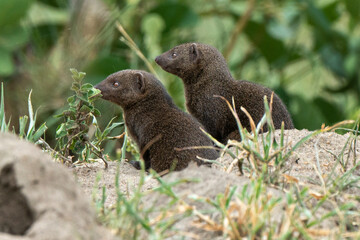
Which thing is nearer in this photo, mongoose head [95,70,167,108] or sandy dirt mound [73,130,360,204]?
sandy dirt mound [73,130,360,204]

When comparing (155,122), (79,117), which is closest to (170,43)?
(155,122)

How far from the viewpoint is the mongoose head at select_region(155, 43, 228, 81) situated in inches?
183

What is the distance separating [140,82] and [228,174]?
1.74 metres

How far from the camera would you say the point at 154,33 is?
24.3 feet

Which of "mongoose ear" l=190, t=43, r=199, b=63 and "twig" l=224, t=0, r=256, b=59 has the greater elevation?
"mongoose ear" l=190, t=43, r=199, b=63

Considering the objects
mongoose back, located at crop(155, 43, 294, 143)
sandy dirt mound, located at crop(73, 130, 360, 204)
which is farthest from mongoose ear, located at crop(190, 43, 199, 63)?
sandy dirt mound, located at crop(73, 130, 360, 204)

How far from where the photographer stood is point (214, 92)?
4.50 meters

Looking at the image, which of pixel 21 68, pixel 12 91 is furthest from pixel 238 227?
pixel 21 68

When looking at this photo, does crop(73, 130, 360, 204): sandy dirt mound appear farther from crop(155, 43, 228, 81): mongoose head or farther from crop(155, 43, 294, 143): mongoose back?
crop(155, 43, 228, 81): mongoose head

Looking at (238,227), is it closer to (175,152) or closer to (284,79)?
(175,152)

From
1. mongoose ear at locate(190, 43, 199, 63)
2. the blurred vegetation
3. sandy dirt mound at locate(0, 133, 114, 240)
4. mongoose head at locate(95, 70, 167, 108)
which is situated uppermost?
sandy dirt mound at locate(0, 133, 114, 240)

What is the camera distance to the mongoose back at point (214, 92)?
4.38 m

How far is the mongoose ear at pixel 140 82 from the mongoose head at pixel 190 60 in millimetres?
388

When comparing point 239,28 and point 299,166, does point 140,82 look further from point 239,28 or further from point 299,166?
point 239,28
